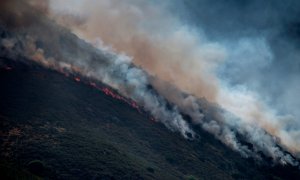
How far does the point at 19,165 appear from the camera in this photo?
3270 inches

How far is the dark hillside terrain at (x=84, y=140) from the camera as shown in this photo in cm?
9081

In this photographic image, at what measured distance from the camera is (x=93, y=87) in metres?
171

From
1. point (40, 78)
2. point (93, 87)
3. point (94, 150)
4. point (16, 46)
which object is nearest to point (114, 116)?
point (93, 87)

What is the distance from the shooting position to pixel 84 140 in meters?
109

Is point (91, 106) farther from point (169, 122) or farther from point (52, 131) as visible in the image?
point (169, 122)

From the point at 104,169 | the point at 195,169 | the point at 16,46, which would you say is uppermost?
the point at 16,46

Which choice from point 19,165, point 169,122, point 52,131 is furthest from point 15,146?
point 169,122

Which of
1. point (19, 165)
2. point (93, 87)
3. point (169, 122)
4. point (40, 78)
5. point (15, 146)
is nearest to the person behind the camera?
point (19, 165)

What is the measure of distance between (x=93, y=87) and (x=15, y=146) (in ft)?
271

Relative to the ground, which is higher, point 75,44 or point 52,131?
point 75,44

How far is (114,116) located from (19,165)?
7093 cm

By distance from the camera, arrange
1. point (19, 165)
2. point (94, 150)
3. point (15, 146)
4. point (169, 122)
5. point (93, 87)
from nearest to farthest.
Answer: point (19, 165), point (15, 146), point (94, 150), point (93, 87), point (169, 122)

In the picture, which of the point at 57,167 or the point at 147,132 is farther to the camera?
the point at 147,132

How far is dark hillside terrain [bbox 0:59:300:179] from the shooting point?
3575 inches
